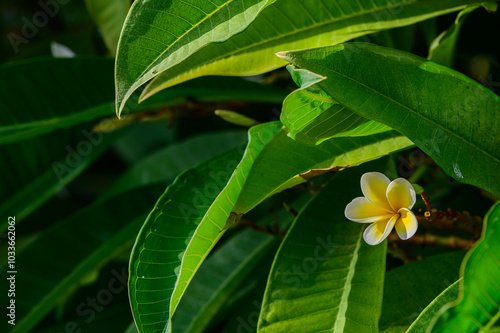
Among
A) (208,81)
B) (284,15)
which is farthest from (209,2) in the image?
(208,81)

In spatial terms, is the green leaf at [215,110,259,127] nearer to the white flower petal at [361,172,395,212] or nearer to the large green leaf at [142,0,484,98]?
the large green leaf at [142,0,484,98]

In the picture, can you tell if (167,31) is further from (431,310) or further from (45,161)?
(45,161)

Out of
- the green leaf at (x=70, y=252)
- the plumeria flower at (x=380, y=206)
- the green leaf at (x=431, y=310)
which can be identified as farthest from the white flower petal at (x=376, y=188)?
the green leaf at (x=70, y=252)

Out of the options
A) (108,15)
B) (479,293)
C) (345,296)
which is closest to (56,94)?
(108,15)

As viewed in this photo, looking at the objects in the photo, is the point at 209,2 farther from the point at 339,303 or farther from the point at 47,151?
the point at 47,151

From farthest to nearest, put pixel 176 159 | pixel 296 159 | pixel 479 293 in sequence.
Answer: pixel 176 159 → pixel 296 159 → pixel 479 293

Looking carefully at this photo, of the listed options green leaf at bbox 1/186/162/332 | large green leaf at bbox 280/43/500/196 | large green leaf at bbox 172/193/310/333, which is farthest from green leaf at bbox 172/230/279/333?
large green leaf at bbox 280/43/500/196
